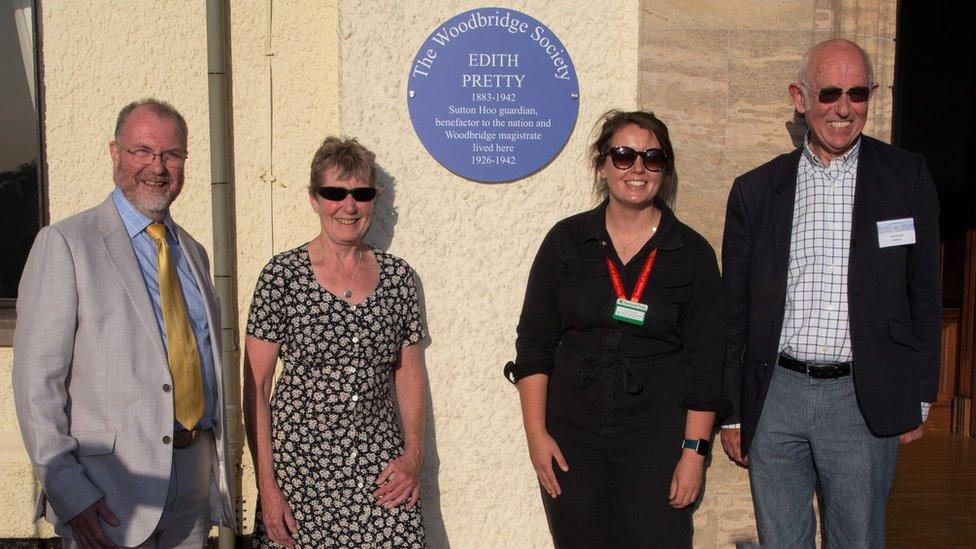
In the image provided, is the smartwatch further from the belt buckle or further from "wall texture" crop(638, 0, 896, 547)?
the belt buckle

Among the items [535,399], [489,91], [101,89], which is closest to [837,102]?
[489,91]

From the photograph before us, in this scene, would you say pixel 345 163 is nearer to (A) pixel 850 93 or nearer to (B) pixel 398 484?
(B) pixel 398 484

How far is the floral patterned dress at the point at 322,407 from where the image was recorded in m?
2.88

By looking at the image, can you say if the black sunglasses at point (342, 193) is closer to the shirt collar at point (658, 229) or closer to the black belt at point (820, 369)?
the shirt collar at point (658, 229)

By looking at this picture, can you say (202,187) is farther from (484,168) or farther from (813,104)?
(813,104)

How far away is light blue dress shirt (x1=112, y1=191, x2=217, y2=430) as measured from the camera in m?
2.58

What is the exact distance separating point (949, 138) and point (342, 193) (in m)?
6.09

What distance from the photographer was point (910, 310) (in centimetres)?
291

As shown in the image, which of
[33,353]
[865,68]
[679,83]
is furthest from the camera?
[679,83]

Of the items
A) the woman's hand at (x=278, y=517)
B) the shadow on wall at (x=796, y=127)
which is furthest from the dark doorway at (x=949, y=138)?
the woman's hand at (x=278, y=517)

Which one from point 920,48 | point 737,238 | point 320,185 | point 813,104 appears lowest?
point 737,238

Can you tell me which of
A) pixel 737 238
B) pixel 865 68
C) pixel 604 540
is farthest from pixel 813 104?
pixel 604 540

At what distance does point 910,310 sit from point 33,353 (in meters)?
2.80

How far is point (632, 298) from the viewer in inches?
114
